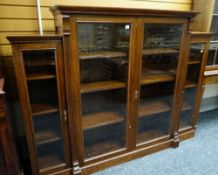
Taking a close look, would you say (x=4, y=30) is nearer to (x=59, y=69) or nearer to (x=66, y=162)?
(x=59, y=69)

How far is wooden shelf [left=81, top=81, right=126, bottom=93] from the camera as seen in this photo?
180 centimetres

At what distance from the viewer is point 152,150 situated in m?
2.31

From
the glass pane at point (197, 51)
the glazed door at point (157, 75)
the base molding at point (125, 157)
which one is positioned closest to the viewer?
the glazed door at point (157, 75)

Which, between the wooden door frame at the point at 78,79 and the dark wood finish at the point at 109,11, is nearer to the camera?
the dark wood finish at the point at 109,11

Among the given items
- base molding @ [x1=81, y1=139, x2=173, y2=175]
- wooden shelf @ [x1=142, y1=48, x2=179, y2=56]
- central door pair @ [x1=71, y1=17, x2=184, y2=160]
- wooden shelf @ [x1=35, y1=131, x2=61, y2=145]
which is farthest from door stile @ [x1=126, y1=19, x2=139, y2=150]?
wooden shelf @ [x1=35, y1=131, x2=61, y2=145]

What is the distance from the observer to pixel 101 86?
6.19 ft

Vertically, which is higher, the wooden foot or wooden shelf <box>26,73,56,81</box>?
wooden shelf <box>26,73,56,81</box>

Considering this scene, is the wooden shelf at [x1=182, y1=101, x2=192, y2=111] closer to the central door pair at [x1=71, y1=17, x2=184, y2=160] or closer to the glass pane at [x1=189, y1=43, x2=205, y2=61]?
the central door pair at [x1=71, y1=17, x2=184, y2=160]

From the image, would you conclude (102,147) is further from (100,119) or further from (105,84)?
(105,84)

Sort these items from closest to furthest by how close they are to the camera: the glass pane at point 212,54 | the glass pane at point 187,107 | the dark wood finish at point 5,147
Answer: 1. the dark wood finish at point 5,147
2. the glass pane at point 187,107
3. the glass pane at point 212,54

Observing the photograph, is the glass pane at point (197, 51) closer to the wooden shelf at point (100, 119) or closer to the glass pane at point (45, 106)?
the wooden shelf at point (100, 119)

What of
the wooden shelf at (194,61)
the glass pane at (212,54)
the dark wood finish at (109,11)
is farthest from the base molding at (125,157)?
the dark wood finish at (109,11)

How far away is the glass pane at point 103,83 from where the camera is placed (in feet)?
5.71

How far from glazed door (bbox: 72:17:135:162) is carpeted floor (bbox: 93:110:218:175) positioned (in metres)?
0.24
